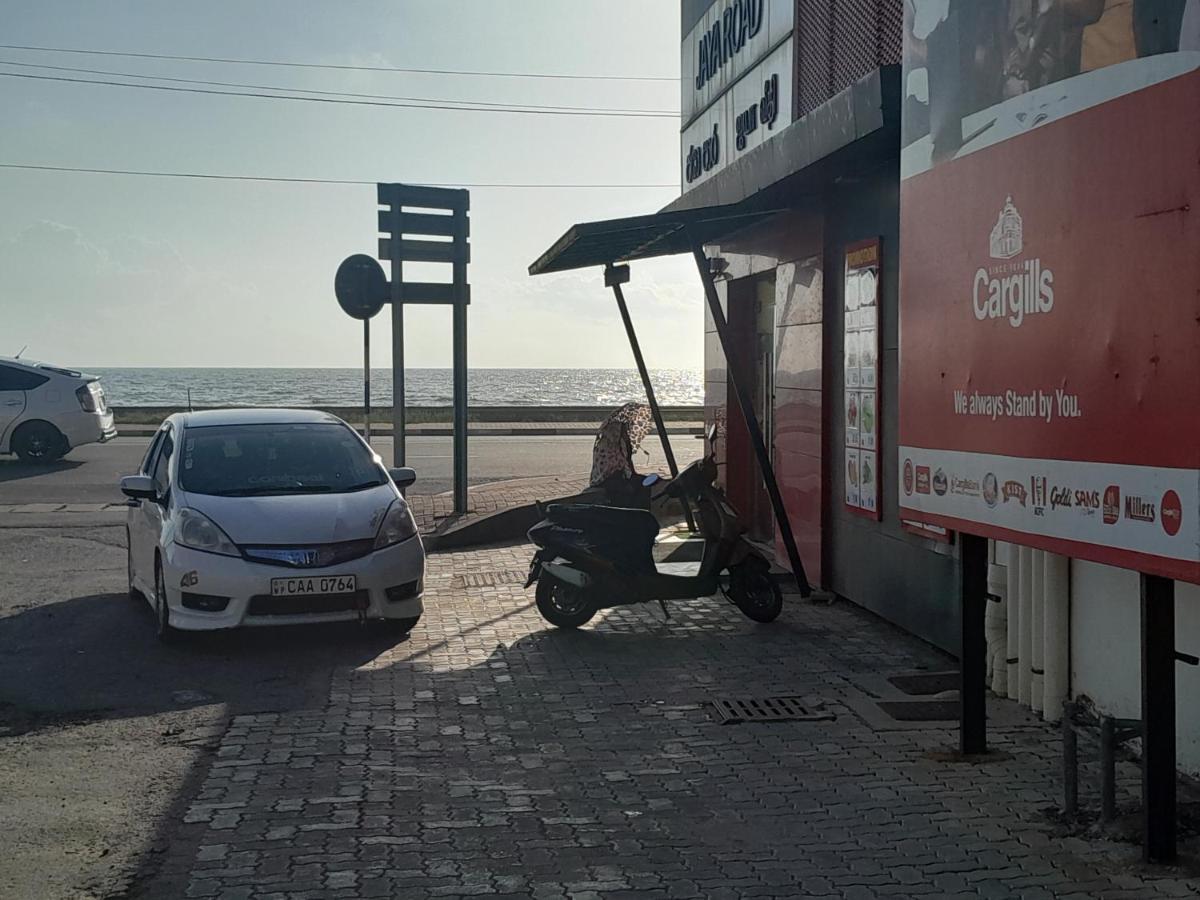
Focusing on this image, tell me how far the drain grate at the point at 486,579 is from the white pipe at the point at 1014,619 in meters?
5.03

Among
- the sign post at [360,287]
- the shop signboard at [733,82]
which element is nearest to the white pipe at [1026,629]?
the shop signboard at [733,82]

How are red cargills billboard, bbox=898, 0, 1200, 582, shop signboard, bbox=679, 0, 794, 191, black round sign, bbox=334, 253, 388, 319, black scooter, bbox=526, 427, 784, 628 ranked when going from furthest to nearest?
black round sign, bbox=334, 253, 388, 319 < shop signboard, bbox=679, 0, 794, 191 < black scooter, bbox=526, 427, 784, 628 < red cargills billboard, bbox=898, 0, 1200, 582

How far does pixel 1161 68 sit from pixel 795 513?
687cm

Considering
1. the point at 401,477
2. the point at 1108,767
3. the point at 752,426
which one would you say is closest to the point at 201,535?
the point at 401,477

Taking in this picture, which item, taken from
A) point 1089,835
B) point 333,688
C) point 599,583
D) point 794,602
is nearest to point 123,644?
point 333,688

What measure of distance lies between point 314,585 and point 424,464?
1431 centimetres

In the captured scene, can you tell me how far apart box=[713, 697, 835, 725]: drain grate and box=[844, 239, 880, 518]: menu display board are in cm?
229

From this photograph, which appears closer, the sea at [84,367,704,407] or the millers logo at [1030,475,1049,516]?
the millers logo at [1030,475,1049,516]

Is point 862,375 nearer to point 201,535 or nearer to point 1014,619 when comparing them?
point 1014,619

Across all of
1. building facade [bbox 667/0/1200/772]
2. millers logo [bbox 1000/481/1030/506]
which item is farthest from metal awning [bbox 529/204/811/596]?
millers logo [bbox 1000/481/1030/506]

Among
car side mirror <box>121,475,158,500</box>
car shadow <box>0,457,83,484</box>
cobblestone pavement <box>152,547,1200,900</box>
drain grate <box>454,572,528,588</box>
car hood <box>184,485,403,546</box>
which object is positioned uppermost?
car side mirror <box>121,475,158,500</box>

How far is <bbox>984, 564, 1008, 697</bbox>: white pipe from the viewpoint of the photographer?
6871 millimetres

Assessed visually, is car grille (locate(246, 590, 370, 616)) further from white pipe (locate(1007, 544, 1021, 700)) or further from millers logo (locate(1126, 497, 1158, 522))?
millers logo (locate(1126, 497, 1158, 522))

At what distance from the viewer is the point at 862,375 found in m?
8.98
